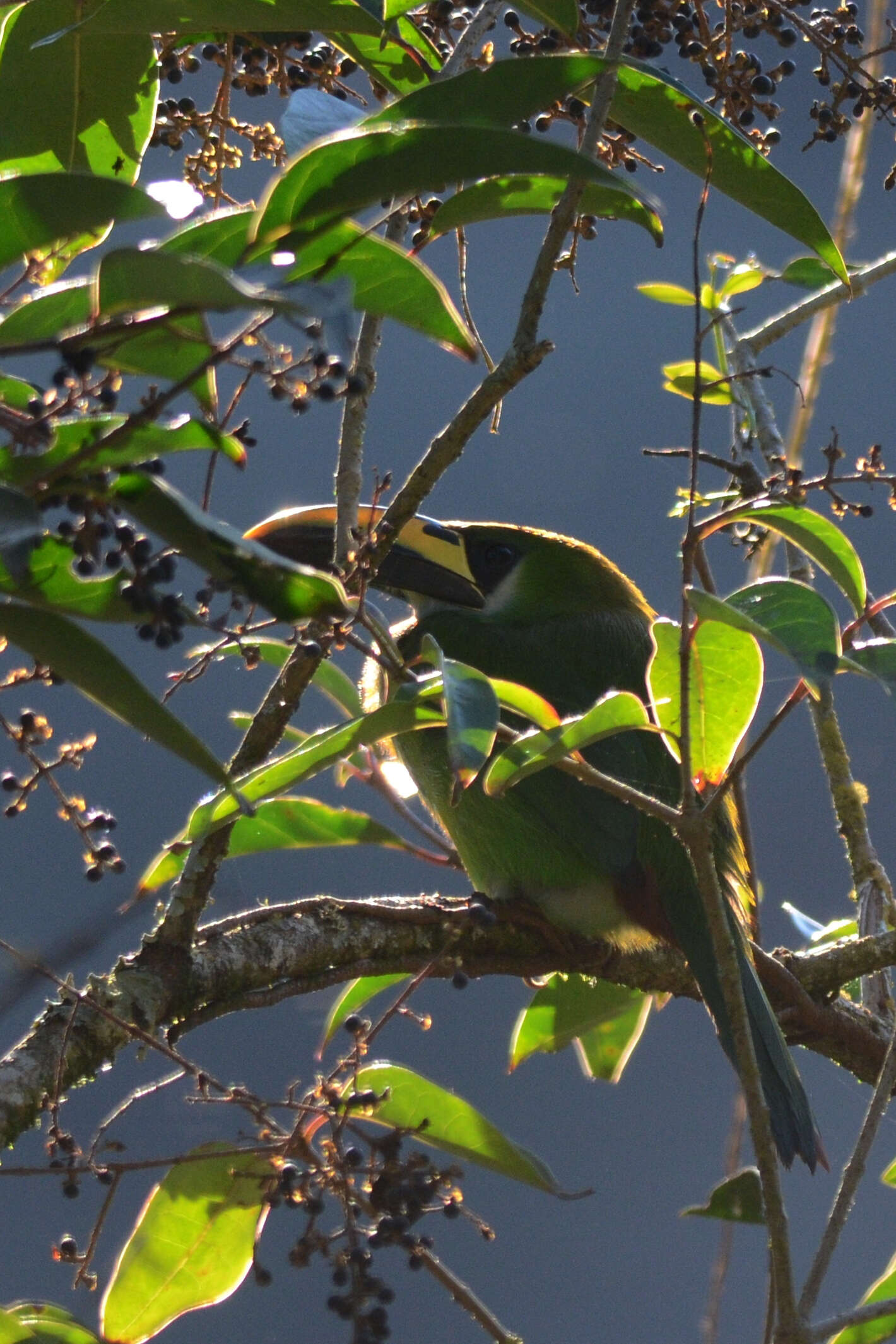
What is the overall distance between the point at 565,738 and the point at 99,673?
358 mm

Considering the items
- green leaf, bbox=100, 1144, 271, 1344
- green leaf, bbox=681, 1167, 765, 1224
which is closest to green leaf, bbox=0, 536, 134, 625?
green leaf, bbox=100, 1144, 271, 1344

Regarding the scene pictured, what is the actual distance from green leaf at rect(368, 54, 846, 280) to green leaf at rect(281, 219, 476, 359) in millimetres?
90

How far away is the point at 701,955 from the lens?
1901mm

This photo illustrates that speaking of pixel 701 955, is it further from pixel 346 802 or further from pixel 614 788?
pixel 346 802

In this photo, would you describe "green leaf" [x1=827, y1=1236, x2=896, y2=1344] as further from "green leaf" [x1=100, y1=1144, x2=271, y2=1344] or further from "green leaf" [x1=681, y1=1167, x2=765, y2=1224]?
"green leaf" [x1=100, y1=1144, x2=271, y2=1344]

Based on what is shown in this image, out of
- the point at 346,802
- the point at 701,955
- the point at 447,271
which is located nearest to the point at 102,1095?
the point at 346,802

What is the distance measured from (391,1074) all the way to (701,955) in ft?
2.05

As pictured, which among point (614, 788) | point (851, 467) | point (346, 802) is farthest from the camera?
point (851, 467)

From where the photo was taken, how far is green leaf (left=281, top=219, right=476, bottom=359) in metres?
0.82

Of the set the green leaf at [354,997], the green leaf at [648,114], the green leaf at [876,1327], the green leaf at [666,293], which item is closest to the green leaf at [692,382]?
the green leaf at [666,293]

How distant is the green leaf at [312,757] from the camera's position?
0.97 metres

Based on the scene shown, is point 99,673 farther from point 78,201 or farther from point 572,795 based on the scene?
point 572,795

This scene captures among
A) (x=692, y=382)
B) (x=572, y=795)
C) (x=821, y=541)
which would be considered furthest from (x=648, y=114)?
(x=572, y=795)

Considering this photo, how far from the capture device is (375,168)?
0.69 m
